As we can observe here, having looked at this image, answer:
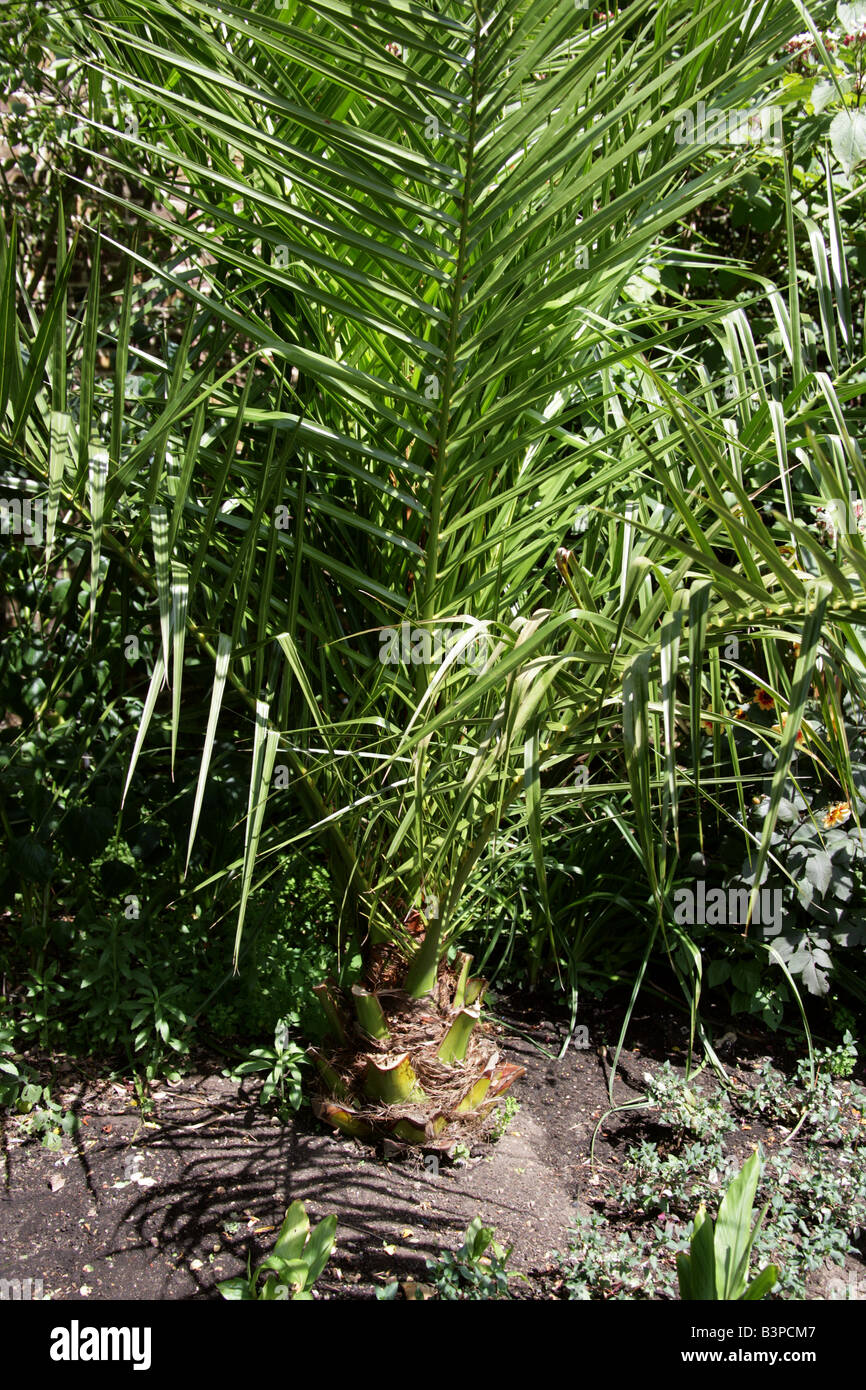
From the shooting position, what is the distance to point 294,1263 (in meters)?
1.26

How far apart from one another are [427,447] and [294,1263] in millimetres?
1103

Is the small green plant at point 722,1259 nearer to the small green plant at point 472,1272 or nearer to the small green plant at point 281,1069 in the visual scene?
the small green plant at point 472,1272

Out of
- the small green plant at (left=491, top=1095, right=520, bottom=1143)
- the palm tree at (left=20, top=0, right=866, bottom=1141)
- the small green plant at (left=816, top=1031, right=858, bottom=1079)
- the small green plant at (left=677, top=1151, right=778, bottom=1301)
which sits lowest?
the small green plant at (left=677, top=1151, right=778, bottom=1301)

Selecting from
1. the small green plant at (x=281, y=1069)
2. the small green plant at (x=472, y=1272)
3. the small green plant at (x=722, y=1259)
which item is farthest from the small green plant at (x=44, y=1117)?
the small green plant at (x=722, y=1259)

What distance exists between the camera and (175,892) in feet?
7.13

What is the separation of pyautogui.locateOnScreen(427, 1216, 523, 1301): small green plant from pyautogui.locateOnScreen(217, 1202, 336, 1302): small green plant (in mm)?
192

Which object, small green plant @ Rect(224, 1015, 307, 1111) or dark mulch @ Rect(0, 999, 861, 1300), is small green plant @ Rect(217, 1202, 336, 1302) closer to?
dark mulch @ Rect(0, 999, 861, 1300)

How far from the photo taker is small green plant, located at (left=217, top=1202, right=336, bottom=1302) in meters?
1.26

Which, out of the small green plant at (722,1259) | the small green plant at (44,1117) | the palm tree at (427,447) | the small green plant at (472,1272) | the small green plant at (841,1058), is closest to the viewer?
the palm tree at (427,447)

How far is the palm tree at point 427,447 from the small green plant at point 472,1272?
268 mm

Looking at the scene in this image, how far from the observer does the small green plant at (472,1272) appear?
1373 millimetres

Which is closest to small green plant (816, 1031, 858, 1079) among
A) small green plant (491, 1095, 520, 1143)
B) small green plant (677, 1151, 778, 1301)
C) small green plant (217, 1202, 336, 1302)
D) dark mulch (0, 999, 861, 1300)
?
dark mulch (0, 999, 861, 1300)

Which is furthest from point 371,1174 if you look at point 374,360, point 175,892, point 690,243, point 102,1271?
point 690,243

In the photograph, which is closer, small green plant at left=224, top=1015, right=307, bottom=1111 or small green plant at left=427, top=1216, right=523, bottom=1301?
small green plant at left=427, top=1216, right=523, bottom=1301
